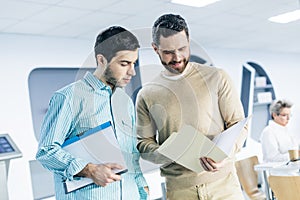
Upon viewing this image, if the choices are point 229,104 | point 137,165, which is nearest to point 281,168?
point 229,104

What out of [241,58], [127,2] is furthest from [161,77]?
[241,58]

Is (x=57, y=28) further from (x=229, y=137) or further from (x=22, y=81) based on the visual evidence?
(x=229, y=137)

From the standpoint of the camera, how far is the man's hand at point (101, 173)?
1.27m

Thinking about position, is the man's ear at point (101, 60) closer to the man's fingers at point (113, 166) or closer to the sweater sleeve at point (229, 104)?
the man's fingers at point (113, 166)

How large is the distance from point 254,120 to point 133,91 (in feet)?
20.4

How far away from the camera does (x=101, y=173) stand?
1285 mm

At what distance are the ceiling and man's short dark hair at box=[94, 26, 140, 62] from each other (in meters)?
1.56

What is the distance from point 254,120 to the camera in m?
7.49

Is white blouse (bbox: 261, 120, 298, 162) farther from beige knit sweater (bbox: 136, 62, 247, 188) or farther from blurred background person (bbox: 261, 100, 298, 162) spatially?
beige knit sweater (bbox: 136, 62, 247, 188)

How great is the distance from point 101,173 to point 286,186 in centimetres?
180

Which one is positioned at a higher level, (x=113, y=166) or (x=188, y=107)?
(x=188, y=107)

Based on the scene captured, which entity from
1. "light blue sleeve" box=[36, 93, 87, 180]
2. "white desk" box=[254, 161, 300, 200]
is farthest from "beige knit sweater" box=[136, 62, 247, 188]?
"white desk" box=[254, 161, 300, 200]

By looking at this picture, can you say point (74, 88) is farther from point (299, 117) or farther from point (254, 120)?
point (254, 120)

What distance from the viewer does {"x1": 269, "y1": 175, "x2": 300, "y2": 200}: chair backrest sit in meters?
2.69
